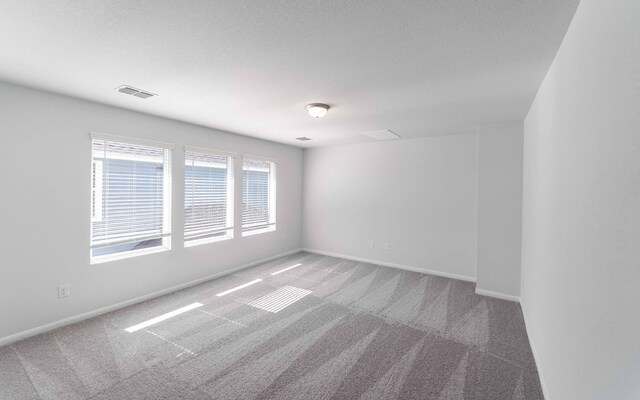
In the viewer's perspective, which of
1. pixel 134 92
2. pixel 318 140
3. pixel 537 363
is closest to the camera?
pixel 537 363

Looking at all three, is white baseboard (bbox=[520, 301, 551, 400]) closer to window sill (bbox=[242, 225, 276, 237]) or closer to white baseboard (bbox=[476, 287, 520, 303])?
white baseboard (bbox=[476, 287, 520, 303])

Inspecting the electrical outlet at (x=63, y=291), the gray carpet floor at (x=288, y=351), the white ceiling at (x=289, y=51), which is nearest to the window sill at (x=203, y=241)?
the gray carpet floor at (x=288, y=351)

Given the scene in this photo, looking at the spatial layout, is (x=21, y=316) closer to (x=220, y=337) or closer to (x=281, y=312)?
A: (x=220, y=337)

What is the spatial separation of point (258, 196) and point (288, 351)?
3319 mm

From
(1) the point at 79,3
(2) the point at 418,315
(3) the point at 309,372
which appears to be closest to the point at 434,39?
(1) the point at 79,3

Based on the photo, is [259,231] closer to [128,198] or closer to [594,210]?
[128,198]

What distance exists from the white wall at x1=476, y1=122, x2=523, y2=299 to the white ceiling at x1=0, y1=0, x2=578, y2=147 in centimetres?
65

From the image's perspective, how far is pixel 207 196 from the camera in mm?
4426

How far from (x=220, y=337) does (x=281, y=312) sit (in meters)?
0.77

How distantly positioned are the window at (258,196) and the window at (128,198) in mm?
1405

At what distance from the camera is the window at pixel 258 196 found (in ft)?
16.6

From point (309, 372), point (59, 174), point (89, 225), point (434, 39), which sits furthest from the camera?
point (89, 225)

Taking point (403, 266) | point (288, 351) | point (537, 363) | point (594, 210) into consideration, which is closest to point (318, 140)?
point (403, 266)

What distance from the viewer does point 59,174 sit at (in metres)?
2.89
